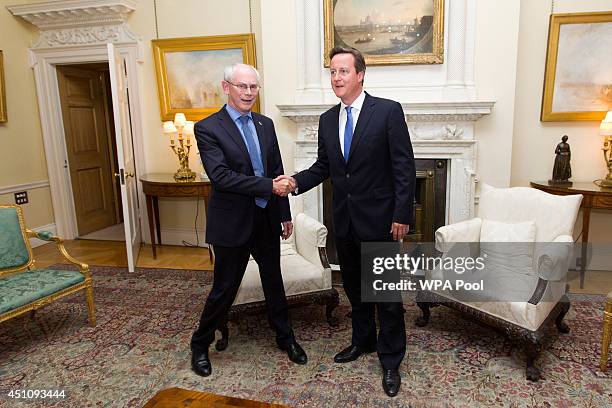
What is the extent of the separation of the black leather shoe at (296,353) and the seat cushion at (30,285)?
4.72 feet

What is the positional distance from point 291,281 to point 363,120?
1.14 metres

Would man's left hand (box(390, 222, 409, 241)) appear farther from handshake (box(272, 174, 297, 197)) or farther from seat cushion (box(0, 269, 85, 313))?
seat cushion (box(0, 269, 85, 313))

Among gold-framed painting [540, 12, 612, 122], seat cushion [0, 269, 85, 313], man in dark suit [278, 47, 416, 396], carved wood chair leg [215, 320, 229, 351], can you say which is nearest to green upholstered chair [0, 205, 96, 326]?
seat cushion [0, 269, 85, 313]

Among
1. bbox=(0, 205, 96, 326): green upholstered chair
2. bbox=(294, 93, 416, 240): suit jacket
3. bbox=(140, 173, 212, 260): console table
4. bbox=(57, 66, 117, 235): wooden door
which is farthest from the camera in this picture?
bbox=(57, 66, 117, 235): wooden door

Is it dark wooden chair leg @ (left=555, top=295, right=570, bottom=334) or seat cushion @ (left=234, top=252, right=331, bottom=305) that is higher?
seat cushion @ (left=234, top=252, right=331, bottom=305)

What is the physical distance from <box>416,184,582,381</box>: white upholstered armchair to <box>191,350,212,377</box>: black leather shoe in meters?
1.33

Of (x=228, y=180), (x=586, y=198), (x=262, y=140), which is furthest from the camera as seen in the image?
(x=586, y=198)

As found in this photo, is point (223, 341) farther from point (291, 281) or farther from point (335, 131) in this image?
point (335, 131)

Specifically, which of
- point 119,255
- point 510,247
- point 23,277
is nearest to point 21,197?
point 119,255

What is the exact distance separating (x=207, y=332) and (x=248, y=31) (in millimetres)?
3083

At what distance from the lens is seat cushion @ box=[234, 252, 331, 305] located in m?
2.67

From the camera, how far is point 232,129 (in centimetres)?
218

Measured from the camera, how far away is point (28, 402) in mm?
2188

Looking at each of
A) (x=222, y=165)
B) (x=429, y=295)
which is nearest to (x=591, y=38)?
(x=429, y=295)
